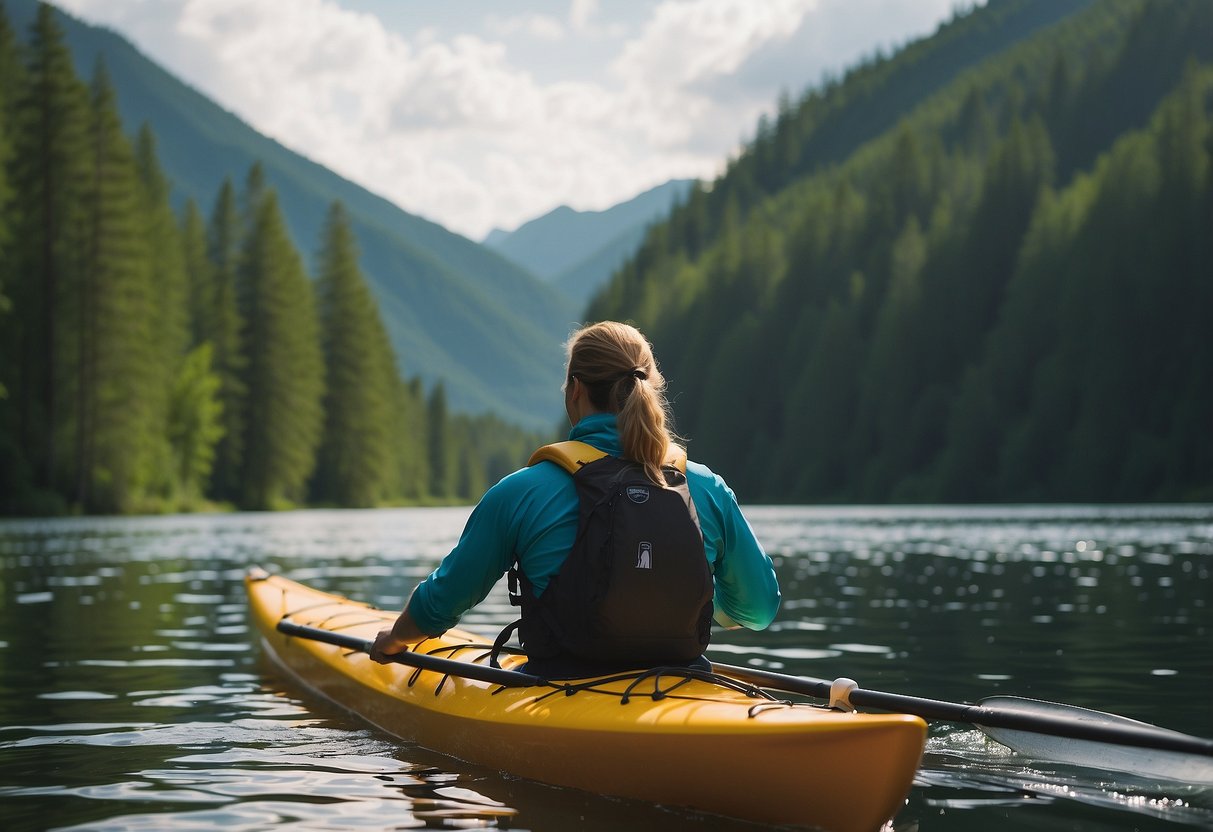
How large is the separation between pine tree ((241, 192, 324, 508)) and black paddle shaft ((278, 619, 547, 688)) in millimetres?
46893

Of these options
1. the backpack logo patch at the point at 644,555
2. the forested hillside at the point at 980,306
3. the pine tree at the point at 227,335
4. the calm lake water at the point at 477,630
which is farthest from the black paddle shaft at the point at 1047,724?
the pine tree at the point at 227,335

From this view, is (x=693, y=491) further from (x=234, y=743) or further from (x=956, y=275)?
(x=956, y=275)

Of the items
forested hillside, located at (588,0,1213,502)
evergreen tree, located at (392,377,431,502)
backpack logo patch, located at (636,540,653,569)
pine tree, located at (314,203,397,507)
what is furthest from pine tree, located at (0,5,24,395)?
forested hillside, located at (588,0,1213,502)

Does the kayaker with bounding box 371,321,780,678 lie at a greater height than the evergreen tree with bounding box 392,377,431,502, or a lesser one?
lesser

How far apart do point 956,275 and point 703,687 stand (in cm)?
6473

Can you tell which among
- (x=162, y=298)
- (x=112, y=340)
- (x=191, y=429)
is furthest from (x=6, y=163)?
(x=191, y=429)

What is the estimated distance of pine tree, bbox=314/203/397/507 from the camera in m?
62.1

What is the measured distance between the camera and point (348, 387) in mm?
63594

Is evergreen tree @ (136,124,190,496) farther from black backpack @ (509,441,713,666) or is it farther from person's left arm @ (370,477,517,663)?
black backpack @ (509,441,713,666)

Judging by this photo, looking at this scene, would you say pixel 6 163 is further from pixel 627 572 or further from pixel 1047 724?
pixel 1047 724

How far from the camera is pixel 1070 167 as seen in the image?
8725 centimetres

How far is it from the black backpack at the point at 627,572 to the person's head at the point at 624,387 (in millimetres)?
Result: 110

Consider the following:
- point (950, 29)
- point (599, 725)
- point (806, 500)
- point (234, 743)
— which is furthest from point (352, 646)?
point (950, 29)

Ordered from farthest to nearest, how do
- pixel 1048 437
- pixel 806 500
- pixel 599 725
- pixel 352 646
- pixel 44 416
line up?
pixel 806 500 < pixel 1048 437 < pixel 44 416 < pixel 352 646 < pixel 599 725
